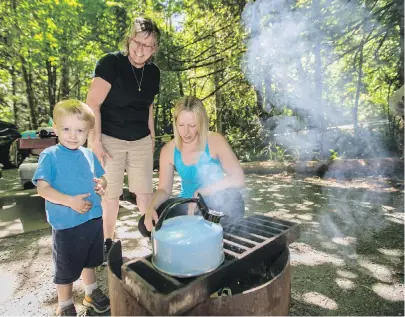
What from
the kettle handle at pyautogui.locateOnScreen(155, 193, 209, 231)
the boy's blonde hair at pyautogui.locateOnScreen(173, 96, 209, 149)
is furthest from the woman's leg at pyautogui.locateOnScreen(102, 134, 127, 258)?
the kettle handle at pyautogui.locateOnScreen(155, 193, 209, 231)

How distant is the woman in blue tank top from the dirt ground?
92cm

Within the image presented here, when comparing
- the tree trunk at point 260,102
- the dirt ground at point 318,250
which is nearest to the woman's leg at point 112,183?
the dirt ground at point 318,250

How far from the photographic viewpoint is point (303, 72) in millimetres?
9047

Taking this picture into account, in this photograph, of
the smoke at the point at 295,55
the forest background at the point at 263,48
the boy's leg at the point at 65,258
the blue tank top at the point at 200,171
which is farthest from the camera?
the forest background at the point at 263,48

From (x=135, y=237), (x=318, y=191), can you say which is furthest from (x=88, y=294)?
(x=318, y=191)

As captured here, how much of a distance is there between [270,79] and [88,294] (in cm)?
852

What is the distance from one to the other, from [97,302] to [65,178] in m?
0.92

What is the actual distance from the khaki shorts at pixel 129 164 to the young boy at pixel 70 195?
0.73 m

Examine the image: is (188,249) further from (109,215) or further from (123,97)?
(123,97)

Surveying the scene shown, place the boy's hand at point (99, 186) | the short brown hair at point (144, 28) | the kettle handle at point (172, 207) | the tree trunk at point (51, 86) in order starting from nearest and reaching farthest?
the kettle handle at point (172, 207) → the boy's hand at point (99, 186) → the short brown hair at point (144, 28) → the tree trunk at point (51, 86)

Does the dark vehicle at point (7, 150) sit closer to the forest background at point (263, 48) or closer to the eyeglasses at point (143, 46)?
the forest background at point (263, 48)

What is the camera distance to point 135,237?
11.0 feet

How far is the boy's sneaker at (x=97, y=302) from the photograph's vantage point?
1.97m

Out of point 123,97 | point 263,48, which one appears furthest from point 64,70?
point 123,97
